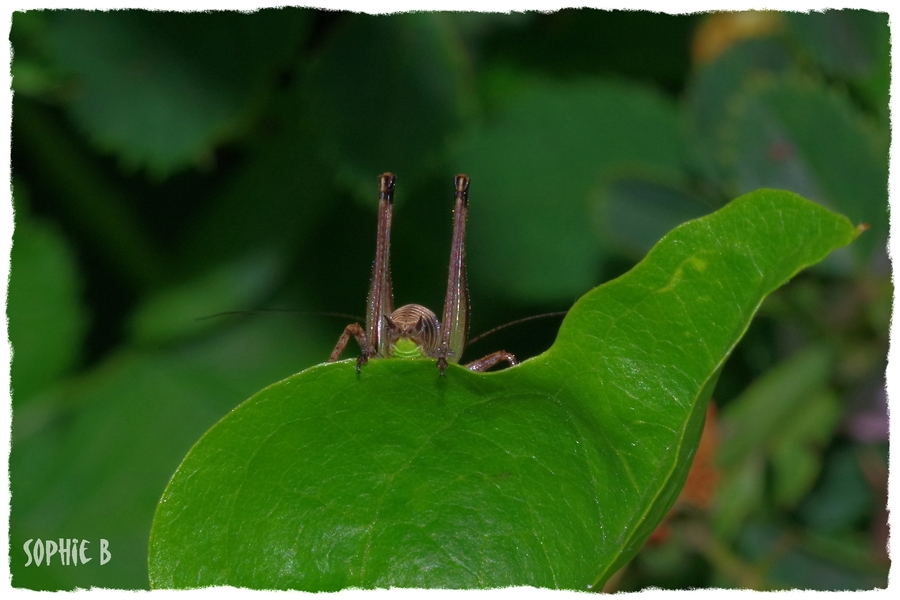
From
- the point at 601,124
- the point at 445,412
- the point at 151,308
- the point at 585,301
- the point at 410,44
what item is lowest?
the point at 151,308

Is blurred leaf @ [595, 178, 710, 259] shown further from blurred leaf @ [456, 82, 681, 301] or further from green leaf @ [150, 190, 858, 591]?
green leaf @ [150, 190, 858, 591]

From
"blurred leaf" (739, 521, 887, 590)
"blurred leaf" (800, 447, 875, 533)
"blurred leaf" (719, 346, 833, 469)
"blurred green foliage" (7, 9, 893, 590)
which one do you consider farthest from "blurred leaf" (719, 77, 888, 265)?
"blurred leaf" (739, 521, 887, 590)

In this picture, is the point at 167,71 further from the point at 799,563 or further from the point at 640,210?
the point at 799,563

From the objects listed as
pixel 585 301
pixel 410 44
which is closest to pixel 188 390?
pixel 410 44

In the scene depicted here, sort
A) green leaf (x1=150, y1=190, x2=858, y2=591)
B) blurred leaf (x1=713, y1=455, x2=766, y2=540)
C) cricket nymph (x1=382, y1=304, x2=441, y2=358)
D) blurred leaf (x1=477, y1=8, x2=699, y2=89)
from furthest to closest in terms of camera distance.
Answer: blurred leaf (x1=477, y1=8, x2=699, y2=89) → blurred leaf (x1=713, y1=455, x2=766, y2=540) → cricket nymph (x1=382, y1=304, x2=441, y2=358) → green leaf (x1=150, y1=190, x2=858, y2=591)

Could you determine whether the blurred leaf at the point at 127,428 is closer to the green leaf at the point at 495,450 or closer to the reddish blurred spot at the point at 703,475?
the reddish blurred spot at the point at 703,475

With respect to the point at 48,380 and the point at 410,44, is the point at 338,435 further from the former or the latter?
the point at 48,380
